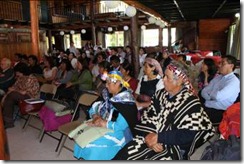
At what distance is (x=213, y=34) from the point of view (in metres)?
12.5

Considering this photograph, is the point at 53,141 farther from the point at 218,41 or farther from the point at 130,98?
the point at 218,41

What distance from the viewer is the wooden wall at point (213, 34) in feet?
39.8

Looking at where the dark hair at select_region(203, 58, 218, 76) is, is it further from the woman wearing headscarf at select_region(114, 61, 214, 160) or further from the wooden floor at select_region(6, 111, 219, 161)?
the woman wearing headscarf at select_region(114, 61, 214, 160)

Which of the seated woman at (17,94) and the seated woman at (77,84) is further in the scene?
the seated woman at (77,84)

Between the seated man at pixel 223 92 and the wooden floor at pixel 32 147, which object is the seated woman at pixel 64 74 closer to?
the wooden floor at pixel 32 147

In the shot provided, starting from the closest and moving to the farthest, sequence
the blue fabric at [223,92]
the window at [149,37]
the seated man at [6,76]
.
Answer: the blue fabric at [223,92] → the seated man at [6,76] → the window at [149,37]

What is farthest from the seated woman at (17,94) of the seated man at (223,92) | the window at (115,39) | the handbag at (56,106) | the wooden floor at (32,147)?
the window at (115,39)

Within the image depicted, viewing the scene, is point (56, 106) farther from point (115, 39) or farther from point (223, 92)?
point (115, 39)

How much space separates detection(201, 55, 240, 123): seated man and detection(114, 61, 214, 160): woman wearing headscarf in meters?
1.02

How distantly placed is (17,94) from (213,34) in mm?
10831

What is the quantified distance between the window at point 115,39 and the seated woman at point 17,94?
14.0 meters

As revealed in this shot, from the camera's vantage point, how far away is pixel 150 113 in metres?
2.21

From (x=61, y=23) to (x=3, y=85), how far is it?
10.0 meters

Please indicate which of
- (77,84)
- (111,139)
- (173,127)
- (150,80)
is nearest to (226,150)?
(173,127)
